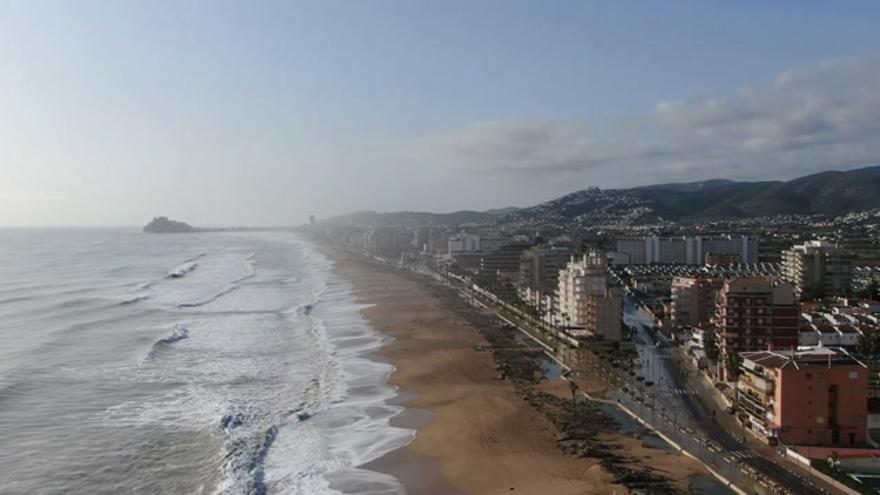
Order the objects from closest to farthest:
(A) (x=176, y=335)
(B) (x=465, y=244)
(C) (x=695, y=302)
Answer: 1. (A) (x=176, y=335)
2. (C) (x=695, y=302)
3. (B) (x=465, y=244)

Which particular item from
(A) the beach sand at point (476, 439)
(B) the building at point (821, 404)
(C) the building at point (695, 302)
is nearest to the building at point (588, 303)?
(C) the building at point (695, 302)

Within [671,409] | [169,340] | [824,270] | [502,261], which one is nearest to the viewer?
[671,409]

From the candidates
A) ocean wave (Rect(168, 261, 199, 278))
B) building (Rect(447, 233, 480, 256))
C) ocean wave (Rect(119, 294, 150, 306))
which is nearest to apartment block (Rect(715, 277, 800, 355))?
ocean wave (Rect(119, 294, 150, 306))

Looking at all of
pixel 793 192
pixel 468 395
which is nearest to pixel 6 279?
pixel 468 395

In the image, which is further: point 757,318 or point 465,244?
point 465,244

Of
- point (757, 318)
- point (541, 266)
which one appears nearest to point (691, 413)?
point (757, 318)

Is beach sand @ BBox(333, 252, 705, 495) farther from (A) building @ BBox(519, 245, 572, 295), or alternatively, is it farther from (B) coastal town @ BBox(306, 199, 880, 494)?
(A) building @ BBox(519, 245, 572, 295)

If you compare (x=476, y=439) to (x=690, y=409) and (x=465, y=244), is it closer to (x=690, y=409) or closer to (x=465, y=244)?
(x=690, y=409)
